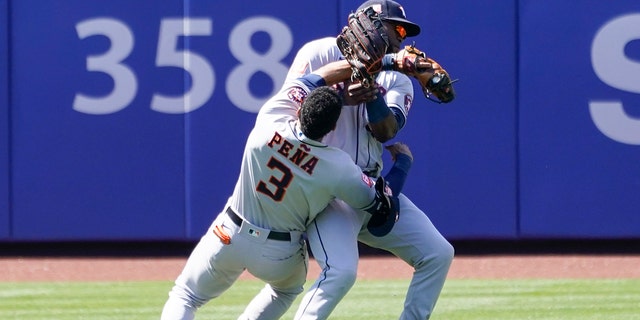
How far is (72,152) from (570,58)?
437 centimetres

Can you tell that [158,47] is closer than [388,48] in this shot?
No

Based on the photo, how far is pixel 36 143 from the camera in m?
10.6

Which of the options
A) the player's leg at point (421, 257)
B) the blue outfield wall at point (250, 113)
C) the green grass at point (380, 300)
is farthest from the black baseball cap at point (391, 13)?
the blue outfield wall at point (250, 113)

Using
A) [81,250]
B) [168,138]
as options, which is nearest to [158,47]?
[168,138]

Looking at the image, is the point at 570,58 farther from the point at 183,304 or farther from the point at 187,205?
the point at 183,304

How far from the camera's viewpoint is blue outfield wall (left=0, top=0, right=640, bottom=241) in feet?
34.3

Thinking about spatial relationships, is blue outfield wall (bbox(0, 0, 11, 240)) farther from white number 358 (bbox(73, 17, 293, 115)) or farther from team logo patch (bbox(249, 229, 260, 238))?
team logo patch (bbox(249, 229, 260, 238))

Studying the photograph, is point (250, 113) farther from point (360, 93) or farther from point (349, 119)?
point (360, 93)

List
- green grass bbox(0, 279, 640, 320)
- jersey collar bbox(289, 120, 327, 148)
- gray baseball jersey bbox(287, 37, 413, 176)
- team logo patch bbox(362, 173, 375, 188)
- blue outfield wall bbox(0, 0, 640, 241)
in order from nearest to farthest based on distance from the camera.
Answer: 1. jersey collar bbox(289, 120, 327, 148)
2. team logo patch bbox(362, 173, 375, 188)
3. gray baseball jersey bbox(287, 37, 413, 176)
4. green grass bbox(0, 279, 640, 320)
5. blue outfield wall bbox(0, 0, 640, 241)

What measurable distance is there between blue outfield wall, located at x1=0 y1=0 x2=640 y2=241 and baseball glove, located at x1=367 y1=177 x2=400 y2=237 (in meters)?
4.98

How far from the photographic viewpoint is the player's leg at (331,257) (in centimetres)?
530

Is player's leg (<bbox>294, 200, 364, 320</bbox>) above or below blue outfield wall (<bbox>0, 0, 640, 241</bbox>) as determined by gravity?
above

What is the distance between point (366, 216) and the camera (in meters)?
5.70

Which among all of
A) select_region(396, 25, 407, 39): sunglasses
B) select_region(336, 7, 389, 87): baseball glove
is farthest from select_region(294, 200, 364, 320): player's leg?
select_region(396, 25, 407, 39): sunglasses
